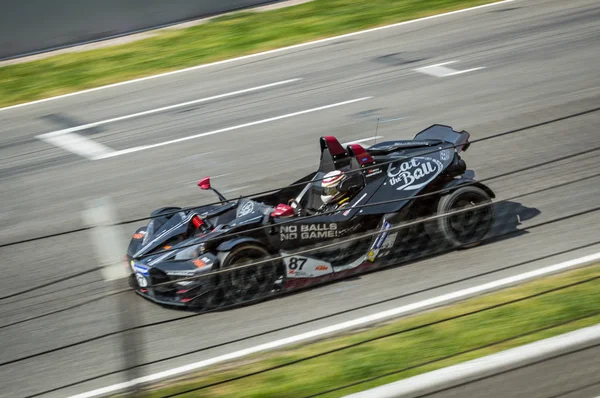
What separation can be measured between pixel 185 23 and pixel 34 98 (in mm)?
4112

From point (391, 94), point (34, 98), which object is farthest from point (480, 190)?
point (34, 98)

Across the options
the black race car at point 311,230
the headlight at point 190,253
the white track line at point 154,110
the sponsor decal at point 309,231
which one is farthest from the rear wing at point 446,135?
the white track line at point 154,110

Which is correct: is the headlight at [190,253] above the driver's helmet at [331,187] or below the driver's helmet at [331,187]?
below

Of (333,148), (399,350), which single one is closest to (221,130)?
(333,148)

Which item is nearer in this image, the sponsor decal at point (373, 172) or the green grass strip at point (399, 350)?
the green grass strip at point (399, 350)

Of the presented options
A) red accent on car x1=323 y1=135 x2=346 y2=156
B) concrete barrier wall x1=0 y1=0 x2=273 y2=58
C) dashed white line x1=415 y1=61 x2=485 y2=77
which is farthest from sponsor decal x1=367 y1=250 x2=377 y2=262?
concrete barrier wall x1=0 y1=0 x2=273 y2=58

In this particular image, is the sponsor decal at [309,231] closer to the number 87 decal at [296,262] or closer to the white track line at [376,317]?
the number 87 decal at [296,262]

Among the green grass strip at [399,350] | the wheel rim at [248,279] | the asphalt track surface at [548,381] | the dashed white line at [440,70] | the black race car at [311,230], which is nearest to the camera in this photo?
the asphalt track surface at [548,381]

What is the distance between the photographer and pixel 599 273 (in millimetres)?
6438

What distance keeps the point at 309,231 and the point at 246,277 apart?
94cm

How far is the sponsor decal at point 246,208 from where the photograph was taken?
Answer: 7168 mm

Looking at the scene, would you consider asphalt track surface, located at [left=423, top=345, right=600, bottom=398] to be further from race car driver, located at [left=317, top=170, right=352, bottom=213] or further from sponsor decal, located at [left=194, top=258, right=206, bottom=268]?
race car driver, located at [left=317, top=170, right=352, bottom=213]

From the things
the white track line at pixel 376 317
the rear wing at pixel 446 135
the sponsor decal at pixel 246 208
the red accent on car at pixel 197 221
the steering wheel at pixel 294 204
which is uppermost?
the rear wing at pixel 446 135

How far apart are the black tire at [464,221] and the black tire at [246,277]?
1480mm
